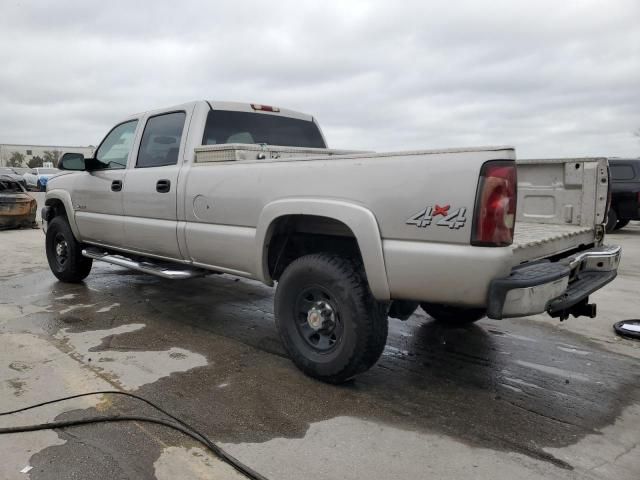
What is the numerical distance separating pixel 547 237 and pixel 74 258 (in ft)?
18.3

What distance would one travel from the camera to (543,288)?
9.41 feet

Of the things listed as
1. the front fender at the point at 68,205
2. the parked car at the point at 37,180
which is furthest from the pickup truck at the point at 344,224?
the parked car at the point at 37,180

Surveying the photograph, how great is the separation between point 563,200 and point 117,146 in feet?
15.2

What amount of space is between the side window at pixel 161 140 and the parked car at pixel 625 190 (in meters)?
11.5

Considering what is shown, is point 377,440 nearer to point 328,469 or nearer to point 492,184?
point 328,469

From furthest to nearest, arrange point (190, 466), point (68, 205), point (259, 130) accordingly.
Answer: point (68, 205) < point (259, 130) < point (190, 466)

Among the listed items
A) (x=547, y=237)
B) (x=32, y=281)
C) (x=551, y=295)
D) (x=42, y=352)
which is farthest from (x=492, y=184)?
(x=32, y=281)

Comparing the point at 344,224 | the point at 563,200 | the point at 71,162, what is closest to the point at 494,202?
the point at 344,224

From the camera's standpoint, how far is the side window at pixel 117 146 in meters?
5.60

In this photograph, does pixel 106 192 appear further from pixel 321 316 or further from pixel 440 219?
pixel 440 219

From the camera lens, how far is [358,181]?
321 cm

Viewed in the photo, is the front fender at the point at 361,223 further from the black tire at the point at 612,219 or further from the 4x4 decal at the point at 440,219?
the black tire at the point at 612,219

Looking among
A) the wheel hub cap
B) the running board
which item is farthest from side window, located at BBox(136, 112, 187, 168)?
the wheel hub cap

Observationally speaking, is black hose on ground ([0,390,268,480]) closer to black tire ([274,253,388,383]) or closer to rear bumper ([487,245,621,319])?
black tire ([274,253,388,383])
